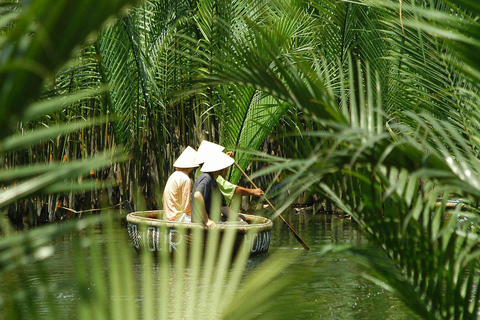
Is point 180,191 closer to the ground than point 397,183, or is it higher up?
closer to the ground

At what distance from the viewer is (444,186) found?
1.94m

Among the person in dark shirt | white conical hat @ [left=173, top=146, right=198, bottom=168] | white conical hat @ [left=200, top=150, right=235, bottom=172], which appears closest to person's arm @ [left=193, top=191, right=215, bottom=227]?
the person in dark shirt

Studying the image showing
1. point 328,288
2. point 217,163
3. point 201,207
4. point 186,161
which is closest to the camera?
point 328,288

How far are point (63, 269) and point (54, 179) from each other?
9.51 metres

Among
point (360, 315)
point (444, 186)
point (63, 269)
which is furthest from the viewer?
point (63, 269)

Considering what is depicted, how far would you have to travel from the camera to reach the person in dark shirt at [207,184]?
1044 centimetres

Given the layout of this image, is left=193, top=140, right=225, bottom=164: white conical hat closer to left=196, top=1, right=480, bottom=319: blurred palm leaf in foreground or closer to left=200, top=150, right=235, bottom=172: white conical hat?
left=200, top=150, right=235, bottom=172: white conical hat

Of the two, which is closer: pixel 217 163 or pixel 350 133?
pixel 350 133

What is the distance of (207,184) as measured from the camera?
34.3ft

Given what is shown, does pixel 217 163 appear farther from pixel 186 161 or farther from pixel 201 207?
pixel 186 161

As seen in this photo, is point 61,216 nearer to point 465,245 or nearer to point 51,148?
point 51,148

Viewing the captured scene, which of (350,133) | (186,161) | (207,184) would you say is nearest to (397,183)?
(350,133)

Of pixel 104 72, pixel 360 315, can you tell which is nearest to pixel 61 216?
pixel 104 72

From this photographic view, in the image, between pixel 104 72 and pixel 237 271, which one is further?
pixel 104 72
